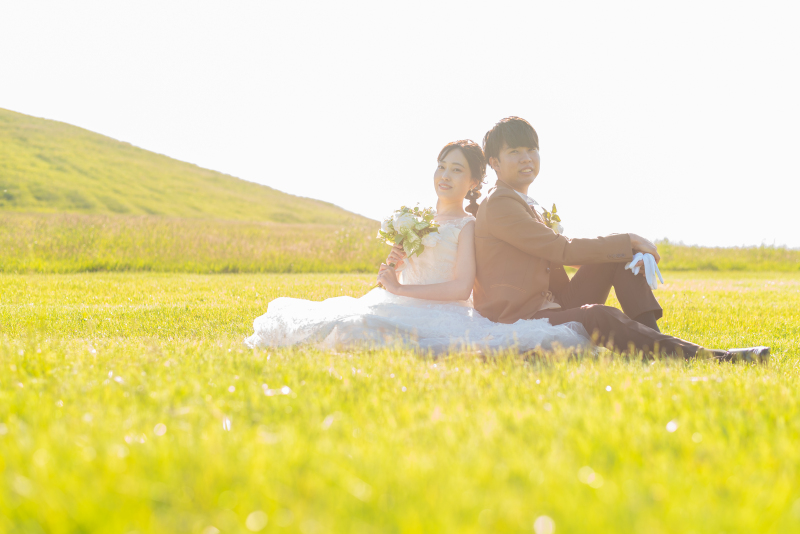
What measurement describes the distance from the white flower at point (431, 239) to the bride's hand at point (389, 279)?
54 cm

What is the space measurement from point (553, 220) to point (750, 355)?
2520 mm

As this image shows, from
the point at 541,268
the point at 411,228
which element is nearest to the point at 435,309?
the point at 411,228

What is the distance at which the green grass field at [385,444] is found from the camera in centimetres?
197

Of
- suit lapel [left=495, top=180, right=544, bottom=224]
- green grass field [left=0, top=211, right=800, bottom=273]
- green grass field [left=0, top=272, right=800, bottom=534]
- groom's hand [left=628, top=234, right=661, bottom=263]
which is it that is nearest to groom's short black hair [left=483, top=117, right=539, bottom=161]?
suit lapel [left=495, top=180, right=544, bottom=224]

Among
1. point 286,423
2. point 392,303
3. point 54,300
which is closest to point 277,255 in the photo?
point 54,300

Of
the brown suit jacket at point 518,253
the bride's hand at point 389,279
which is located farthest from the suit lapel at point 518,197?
the bride's hand at point 389,279

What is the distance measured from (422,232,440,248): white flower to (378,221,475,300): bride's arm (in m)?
0.30

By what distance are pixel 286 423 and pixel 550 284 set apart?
14.9ft

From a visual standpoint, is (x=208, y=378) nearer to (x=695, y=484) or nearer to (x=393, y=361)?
(x=393, y=361)

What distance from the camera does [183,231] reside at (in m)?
25.5

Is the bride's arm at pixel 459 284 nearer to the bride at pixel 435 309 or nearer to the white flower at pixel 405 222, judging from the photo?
the bride at pixel 435 309

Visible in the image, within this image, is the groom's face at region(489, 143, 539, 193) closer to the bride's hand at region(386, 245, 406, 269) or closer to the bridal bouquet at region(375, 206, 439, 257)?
the bridal bouquet at region(375, 206, 439, 257)

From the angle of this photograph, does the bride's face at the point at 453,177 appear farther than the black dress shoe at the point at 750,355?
Yes

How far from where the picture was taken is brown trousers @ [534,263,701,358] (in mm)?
5797
